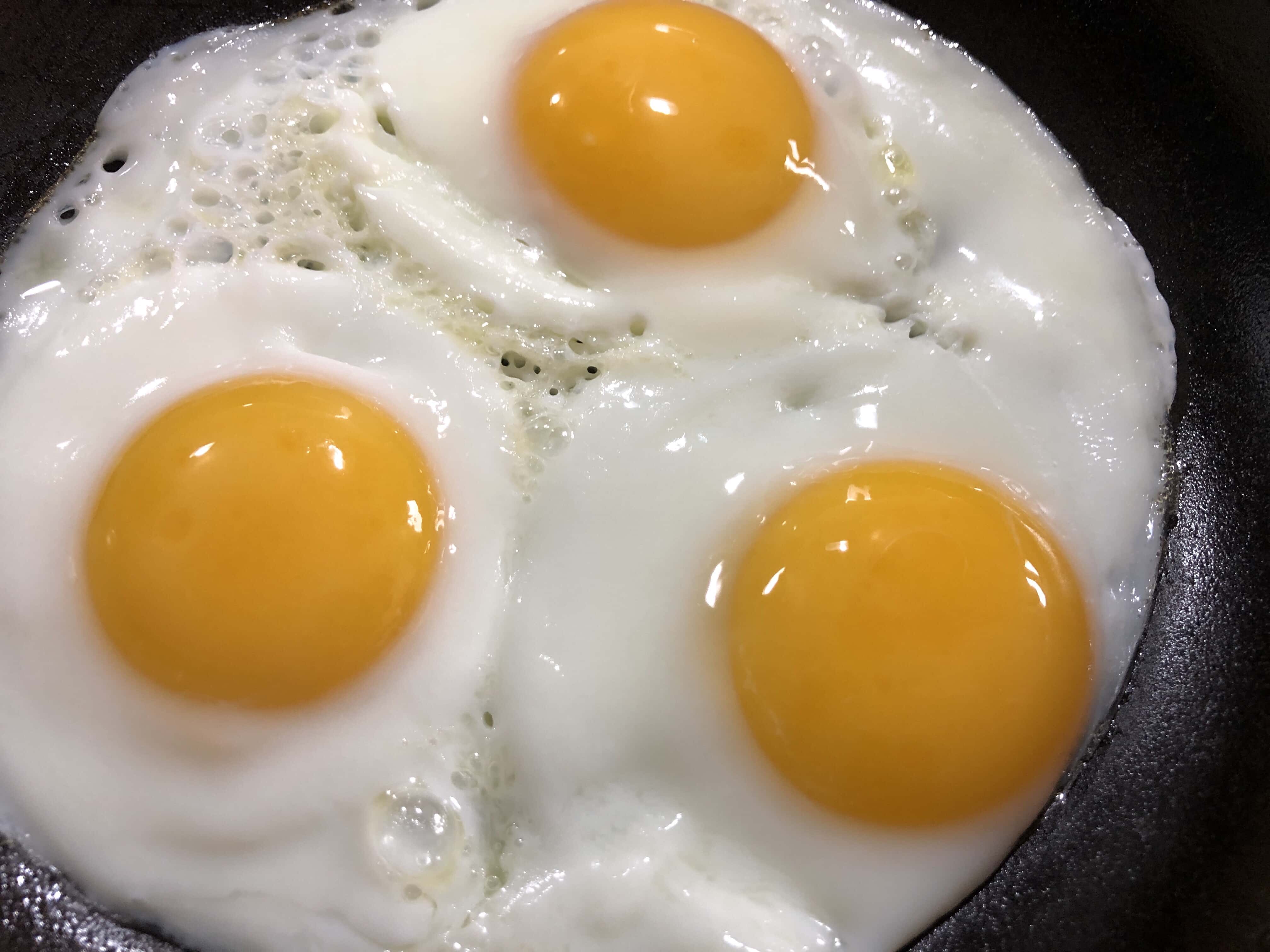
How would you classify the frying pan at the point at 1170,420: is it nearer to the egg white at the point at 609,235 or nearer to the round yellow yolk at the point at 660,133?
the egg white at the point at 609,235

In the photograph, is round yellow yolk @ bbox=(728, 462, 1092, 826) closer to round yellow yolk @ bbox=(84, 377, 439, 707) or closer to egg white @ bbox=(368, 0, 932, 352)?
egg white @ bbox=(368, 0, 932, 352)

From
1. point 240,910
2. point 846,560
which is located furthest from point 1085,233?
point 240,910

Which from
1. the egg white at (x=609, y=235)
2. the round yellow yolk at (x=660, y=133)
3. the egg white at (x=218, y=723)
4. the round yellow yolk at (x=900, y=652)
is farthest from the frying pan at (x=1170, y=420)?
the round yellow yolk at (x=660, y=133)

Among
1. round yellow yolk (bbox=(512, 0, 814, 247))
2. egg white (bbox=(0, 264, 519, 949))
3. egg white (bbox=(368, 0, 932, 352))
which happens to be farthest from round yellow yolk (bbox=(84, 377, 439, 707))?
round yellow yolk (bbox=(512, 0, 814, 247))

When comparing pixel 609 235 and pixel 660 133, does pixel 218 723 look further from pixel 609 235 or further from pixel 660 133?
pixel 660 133

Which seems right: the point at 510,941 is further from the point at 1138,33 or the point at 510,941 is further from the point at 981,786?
the point at 1138,33

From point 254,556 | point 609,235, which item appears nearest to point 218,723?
point 254,556
